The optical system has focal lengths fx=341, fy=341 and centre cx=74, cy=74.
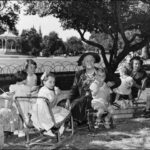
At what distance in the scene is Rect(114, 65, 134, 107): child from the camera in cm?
783

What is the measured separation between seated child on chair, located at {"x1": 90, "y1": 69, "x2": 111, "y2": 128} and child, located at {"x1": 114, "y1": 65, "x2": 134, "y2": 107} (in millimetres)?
1201

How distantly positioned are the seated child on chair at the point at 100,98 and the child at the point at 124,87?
1.20 meters

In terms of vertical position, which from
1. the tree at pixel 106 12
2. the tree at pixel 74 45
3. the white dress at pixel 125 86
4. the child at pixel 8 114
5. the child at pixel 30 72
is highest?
the tree at pixel 74 45

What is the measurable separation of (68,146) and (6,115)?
1.23 metres

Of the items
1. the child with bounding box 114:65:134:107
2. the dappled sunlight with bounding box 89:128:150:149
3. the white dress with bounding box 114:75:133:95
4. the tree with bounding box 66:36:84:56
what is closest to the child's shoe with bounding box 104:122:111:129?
the dappled sunlight with bounding box 89:128:150:149

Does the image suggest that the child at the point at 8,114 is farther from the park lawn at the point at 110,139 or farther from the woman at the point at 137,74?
the woman at the point at 137,74

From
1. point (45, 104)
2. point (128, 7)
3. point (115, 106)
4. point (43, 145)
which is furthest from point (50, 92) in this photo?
point (128, 7)

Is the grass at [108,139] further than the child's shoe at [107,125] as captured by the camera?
No

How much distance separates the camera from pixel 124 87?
8.00 metres

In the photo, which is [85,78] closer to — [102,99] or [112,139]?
[102,99]

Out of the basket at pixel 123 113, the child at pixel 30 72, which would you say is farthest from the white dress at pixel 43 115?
the basket at pixel 123 113

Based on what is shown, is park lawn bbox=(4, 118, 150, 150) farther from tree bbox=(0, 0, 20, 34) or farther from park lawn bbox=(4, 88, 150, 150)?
tree bbox=(0, 0, 20, 34)

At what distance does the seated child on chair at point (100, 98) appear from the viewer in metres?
6.55

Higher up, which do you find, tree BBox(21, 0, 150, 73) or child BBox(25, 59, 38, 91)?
tree BBox(21, 0, 150, 73)
